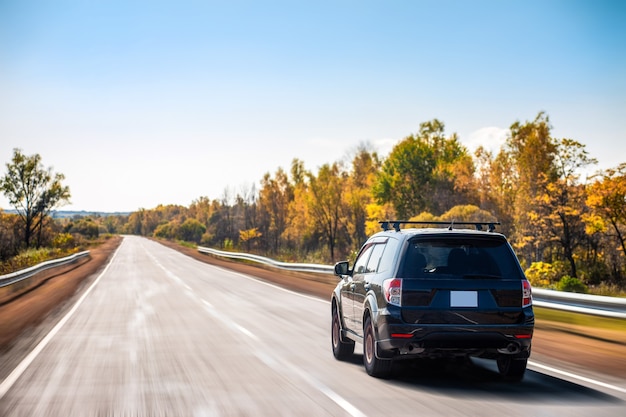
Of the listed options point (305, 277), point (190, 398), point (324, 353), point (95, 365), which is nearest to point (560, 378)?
point (324, 353)

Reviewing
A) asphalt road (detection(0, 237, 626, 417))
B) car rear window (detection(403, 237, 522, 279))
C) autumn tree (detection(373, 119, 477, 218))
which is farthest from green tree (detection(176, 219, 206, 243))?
car rear window (detection(403, 237, 522, 279))

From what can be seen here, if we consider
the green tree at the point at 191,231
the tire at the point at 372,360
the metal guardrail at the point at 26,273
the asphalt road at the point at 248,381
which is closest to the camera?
the asphalt road at the point at 248,381

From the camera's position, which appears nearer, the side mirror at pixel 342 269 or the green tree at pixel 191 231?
the side mirror at pixel 342 269

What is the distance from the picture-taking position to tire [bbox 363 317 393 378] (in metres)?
8.26

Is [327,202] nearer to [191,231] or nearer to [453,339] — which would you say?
[453,339]

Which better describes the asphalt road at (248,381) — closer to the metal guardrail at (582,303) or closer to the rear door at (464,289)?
the rear door at (464,289)

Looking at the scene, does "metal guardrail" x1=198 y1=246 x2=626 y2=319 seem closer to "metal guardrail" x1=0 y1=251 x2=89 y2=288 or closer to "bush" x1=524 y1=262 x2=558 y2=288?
"metal guardrail" x1=0 y1=251 x2=89 y2=288

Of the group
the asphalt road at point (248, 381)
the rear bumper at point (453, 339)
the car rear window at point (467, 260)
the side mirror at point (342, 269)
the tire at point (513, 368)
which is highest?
the car rear window at point (467, 260)

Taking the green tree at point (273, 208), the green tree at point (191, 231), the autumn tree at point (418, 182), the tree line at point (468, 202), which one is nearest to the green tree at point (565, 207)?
the tree line at point (468, 202)

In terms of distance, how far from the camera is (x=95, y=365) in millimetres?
9602

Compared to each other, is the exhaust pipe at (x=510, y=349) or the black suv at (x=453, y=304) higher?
the black suv at (x=453, y=304)

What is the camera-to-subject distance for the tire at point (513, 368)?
26.6 ft

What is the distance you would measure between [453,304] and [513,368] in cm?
127

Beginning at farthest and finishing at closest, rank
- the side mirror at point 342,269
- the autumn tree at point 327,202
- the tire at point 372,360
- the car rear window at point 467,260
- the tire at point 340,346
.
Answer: the autumn tree at point 327,202
the side mirror at point 342,269
the tire at point 340,346
the tire at point 372,360
the car rear window at point 467,260
